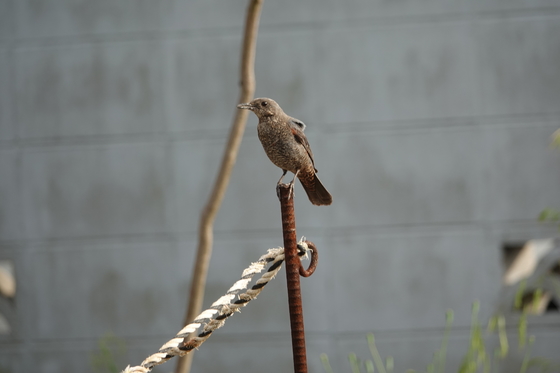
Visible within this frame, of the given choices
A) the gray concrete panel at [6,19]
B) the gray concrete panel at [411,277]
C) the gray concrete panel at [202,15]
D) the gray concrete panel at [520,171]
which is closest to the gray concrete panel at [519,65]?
the gray concrete panel at [520,171]

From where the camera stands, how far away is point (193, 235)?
3.16m

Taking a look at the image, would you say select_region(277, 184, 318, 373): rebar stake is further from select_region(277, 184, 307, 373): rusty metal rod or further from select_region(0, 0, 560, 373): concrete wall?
select_region(0, 0, 560, 373): concrete wall

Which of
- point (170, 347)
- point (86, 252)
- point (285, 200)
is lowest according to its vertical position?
point (86, 252)

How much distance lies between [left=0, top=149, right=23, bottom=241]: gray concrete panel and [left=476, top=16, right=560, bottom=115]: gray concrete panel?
2697 mm

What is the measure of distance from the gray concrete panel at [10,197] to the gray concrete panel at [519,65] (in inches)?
106

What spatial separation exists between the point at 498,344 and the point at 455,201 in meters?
0.84

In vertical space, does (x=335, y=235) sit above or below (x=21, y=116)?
below

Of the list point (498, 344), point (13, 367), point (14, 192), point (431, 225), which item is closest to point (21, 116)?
point (14, 192)

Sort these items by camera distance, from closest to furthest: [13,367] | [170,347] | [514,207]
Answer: [170,347]
[514,207]
[13,367]

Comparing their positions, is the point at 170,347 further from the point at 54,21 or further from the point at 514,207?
the point at 54,21

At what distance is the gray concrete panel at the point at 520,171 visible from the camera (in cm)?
300

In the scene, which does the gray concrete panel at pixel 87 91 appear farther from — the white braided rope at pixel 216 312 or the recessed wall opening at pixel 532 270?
the white braided rope at pixel 216 312

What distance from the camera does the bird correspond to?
1419mm

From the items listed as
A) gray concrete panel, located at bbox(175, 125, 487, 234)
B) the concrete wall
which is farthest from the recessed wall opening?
gray concrete panel, located at bbox(175, 125, 487, 234)
